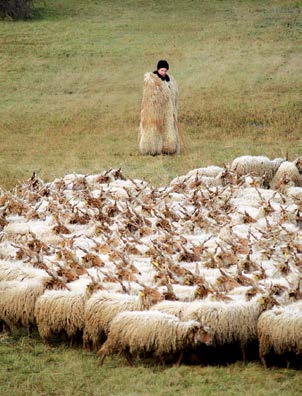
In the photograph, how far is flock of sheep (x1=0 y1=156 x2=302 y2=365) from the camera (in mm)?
8414

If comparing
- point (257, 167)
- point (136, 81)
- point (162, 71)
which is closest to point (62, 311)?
point (257, 167)

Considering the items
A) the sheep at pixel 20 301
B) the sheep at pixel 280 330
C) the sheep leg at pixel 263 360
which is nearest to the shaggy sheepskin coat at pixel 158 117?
the sheep at pixel 20 301

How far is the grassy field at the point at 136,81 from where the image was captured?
19812 mm

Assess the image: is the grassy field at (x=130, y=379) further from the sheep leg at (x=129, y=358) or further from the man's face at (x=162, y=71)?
the man's face at (x=162, y=71)

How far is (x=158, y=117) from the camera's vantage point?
18.2m

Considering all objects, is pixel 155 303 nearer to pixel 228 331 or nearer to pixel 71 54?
pixel 228 331

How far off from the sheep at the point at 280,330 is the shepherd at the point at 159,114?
10218mm

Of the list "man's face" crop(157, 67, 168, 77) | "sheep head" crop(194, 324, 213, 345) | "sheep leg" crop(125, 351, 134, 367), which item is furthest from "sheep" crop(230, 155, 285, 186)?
"sheep head" crop(194, 324, 213, 345)

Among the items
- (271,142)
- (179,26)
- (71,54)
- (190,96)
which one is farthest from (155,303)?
(179,26)

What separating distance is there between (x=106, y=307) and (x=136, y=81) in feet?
64.5

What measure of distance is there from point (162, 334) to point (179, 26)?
26375 mm

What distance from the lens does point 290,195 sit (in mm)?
13711

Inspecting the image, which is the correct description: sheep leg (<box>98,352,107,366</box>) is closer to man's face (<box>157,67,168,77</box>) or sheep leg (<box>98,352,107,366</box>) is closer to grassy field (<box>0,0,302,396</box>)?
grassy field (<box>0,0,302,396</box>)

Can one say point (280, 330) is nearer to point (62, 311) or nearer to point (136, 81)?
point (62, 311)
